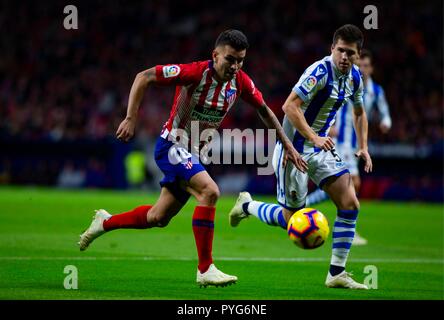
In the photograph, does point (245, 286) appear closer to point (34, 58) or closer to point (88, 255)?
point (88, 255)

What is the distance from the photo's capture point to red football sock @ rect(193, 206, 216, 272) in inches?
290

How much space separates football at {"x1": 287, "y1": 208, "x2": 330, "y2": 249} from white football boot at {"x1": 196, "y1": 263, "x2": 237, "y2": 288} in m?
0.82

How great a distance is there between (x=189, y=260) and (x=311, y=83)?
9.32ft

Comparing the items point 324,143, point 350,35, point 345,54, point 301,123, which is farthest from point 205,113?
point 350,35

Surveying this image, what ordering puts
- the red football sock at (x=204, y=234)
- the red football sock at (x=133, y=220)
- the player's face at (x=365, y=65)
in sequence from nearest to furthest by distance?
the red football sock at (x=204, y=234)
the red football sock at (x=133, y=220)
the player's face at (x=365, y=65)

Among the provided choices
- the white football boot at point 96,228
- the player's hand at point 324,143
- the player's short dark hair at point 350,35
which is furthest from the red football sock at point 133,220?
the player's short dark hair at point 350,35

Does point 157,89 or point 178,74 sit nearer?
point 178,74

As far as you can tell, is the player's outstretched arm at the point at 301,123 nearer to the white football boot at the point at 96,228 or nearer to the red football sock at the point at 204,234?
the red football sock at the point at 204,234

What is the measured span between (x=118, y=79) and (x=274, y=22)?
572 centimetres

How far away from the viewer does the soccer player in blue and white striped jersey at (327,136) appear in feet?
25.7

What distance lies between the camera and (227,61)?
753 centimetres

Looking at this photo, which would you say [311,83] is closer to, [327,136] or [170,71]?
[327,136]

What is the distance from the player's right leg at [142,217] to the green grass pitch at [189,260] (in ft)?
1.41

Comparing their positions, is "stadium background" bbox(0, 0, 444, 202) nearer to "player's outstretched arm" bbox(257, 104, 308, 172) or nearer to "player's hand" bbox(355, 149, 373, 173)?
"player's hand" bbox(355, 149, 373, 173)
